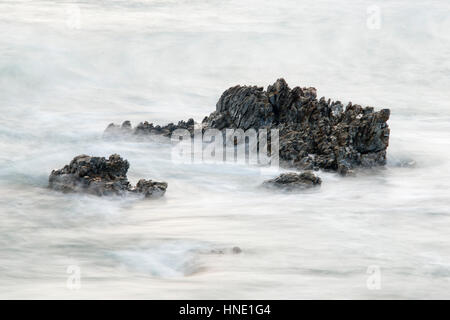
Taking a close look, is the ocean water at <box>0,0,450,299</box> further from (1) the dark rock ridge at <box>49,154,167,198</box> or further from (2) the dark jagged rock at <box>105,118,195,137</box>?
(2) the dark jagged rock at <box>105,118,195,137</box>

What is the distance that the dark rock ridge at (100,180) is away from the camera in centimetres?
1406

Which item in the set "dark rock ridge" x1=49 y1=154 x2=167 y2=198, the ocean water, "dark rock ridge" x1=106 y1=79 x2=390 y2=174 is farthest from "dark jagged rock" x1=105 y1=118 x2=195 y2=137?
"dark rock ridge" x1=49 y1=154 x2=167 y2=198

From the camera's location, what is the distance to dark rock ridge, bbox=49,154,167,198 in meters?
14.1

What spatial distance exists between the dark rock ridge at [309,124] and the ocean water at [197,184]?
0.50 metres

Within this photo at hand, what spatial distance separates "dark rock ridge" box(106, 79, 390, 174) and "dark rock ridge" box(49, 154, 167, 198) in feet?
10.2

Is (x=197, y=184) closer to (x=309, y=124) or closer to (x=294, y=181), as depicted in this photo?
(x=294, y=181)

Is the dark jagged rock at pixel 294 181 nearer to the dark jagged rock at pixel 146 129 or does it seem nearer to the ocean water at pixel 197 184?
the ocean water at pixel 197 184

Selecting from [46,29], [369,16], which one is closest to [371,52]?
[369,16]

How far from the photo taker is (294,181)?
1480cm

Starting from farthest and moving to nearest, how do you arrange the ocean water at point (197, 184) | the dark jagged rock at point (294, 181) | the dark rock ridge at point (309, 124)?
1. the dark rock ridge at point (309, 124)
2. the dark jagged rock at point (294, 181)
3. the ocean water at point (197, 184)

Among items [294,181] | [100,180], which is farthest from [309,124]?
[100,180]

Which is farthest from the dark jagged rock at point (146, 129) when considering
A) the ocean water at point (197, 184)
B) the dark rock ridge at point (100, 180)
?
the dark rock ridge at point (100, 180)
